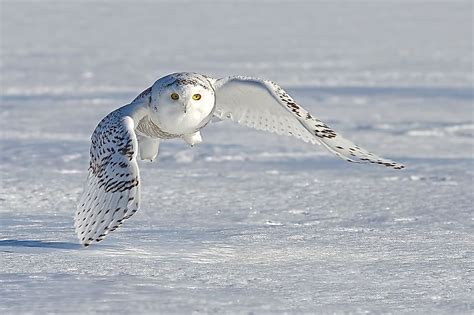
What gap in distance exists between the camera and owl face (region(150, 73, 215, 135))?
13.8 ft

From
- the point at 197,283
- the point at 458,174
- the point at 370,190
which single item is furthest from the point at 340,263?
the point at 458,174

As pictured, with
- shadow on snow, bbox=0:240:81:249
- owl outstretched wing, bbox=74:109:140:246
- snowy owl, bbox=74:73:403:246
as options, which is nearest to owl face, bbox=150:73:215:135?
snowy owl, bbox=74:73:403:246

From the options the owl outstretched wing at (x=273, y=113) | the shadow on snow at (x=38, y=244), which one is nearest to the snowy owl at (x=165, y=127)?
the owl outstretched wing at (x=273, y=113)

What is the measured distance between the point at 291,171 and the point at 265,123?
140 centimetres

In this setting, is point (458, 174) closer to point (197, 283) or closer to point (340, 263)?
point (340, 263)

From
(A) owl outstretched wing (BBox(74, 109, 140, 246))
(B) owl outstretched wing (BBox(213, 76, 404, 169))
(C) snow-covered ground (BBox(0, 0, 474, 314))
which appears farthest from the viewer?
(B) owl outstretched wing (BBox(213, 76, 404, 169))

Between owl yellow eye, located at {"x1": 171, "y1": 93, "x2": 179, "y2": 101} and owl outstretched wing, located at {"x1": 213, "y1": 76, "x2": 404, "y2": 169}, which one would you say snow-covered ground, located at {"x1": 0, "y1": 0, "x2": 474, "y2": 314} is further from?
owl yellow eye, located at {"x1": 171, "y1": 93, "x2": 179, "y2": 101}

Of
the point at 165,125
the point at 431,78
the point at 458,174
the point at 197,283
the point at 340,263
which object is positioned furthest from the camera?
the point at 431,78

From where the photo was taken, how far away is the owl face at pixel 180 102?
4.20 meters

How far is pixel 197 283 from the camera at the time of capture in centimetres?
335

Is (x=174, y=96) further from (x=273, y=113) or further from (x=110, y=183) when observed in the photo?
(x=273, y=113)

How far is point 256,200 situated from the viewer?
536 centimetres

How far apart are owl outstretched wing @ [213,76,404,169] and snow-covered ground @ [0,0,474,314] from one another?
367 mm

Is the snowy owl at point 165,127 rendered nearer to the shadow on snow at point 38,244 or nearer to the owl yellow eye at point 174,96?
the owl yellow eye at point 174,96
